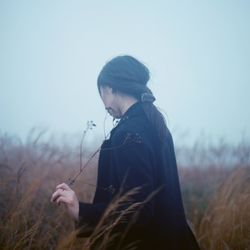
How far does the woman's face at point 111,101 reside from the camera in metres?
2.03

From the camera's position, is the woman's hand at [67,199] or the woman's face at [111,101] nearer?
the woman's hand at [67,199]

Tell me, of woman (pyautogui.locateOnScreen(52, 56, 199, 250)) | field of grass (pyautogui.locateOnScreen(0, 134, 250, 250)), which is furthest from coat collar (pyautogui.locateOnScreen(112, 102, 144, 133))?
field of grass (pyautogui.locateOnScreen(0, 134, 250, 250))

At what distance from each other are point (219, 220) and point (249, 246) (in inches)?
11.7

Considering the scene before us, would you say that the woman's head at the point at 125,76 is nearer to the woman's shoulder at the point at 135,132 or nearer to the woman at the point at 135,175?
the woman at the point at 135,175

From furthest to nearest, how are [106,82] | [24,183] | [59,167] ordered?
[59,167], [24,183], [106,82]

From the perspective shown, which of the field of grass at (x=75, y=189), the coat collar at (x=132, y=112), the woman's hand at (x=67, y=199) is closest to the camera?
the woman's hand at (x=67, y=199)

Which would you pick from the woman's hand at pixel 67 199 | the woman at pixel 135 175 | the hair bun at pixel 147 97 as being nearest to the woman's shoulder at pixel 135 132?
the woman at pixel 135 175

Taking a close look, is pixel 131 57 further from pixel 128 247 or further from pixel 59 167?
pixel 59 167

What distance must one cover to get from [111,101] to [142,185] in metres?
0.55

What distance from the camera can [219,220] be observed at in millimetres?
3055

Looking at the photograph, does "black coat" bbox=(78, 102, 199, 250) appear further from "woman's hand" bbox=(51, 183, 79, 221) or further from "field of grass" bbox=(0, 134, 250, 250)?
"field of grass" bbox=(0, 134, 250, 250)

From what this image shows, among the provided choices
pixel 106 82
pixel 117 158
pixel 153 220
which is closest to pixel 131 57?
pixel 106 82

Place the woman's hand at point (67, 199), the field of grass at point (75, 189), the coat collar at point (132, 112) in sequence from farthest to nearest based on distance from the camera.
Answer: the field of grass at point (75, 189) → the coat collar at point (132, 112) → the woman's hand at point (67, 199)

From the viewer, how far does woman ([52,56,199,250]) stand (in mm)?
1732
